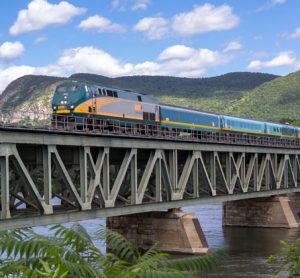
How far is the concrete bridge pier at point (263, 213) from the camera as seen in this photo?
63969mm

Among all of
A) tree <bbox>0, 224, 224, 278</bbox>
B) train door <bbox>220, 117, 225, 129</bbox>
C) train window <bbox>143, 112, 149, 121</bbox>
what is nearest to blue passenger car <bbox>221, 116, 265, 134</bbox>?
train door <bbox>220, 117, 225, 129</bbox>

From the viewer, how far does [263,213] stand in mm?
65500

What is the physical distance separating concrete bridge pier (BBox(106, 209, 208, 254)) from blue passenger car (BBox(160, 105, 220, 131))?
10391 mm

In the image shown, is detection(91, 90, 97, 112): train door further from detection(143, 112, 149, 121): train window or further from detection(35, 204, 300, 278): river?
detection(35, 204, 300, 278): river

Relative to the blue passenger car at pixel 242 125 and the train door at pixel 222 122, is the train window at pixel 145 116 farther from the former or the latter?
the blue passenger car at pixel 242 125

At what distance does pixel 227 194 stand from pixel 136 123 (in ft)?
37.2

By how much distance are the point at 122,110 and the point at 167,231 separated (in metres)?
10.4

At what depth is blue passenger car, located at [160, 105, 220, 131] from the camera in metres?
51.7

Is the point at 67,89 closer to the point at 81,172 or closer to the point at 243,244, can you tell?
the point at 81,172

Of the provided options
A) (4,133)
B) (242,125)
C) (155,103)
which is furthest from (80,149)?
(242,125)

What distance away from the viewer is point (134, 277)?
606cm

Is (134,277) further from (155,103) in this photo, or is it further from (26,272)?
(155,103)

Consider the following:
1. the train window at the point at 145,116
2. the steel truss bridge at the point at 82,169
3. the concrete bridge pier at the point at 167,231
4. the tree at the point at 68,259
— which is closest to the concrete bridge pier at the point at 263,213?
the steel truss bridge at the point at 82,169

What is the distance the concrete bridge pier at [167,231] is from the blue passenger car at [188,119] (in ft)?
34.1
